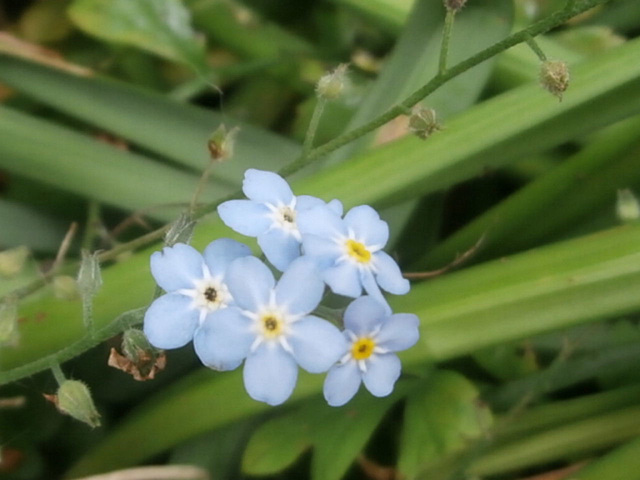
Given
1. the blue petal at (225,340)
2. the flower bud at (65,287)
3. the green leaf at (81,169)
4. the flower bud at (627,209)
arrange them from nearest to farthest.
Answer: the blue petal at (225,340) → the flower bud at (65,287) → the flower bud at (627,209) → the green leaf at (81,169)

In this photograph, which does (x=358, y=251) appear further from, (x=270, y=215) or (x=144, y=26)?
(x=144, y=26)

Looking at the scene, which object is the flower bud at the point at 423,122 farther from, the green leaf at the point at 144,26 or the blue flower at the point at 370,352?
the green leaf at the point at 144,26

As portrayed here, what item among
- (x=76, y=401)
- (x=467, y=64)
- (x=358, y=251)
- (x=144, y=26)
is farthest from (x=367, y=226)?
(x=144, y=26)

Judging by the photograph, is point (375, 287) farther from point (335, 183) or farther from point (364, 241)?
point (335, 183)

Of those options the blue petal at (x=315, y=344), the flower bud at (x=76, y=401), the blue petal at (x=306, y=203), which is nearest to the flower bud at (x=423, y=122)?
the blue petal at (x=306, y=203)

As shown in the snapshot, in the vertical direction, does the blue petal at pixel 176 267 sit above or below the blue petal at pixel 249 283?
above

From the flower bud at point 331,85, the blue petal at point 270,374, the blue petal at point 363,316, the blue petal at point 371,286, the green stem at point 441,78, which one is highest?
the flower bud at point 331,85

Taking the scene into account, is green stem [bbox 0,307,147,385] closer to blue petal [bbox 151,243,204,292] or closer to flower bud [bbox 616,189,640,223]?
blue petal [bbox 151,243,204,292]
